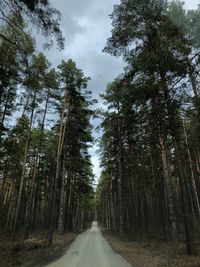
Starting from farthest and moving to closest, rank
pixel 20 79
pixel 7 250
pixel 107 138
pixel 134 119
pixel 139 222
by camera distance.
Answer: pixel 139 222 → pixel 107 138 → pixel 134 119 → pixel 7 250 → pixel 20 79

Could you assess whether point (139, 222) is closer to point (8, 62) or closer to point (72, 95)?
point (72, 95)

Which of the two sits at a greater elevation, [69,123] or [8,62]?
[69,123]

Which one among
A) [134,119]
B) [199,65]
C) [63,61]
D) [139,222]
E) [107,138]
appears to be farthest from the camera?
[139,222]

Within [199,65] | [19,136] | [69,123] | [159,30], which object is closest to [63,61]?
[69,123]

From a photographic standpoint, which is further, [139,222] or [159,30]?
[139,222]

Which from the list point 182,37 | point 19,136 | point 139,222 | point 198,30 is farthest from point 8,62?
point 139,222

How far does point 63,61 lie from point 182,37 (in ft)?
35.1

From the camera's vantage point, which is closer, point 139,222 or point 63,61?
point 63,61

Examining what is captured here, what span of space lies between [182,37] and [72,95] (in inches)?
416

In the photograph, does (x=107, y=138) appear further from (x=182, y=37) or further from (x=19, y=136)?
(x=182, y=37)

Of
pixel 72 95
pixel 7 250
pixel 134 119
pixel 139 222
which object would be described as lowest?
pixel 7 250

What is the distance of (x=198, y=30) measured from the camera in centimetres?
1256

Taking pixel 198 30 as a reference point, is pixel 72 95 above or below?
above

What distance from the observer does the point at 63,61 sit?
20.5m
